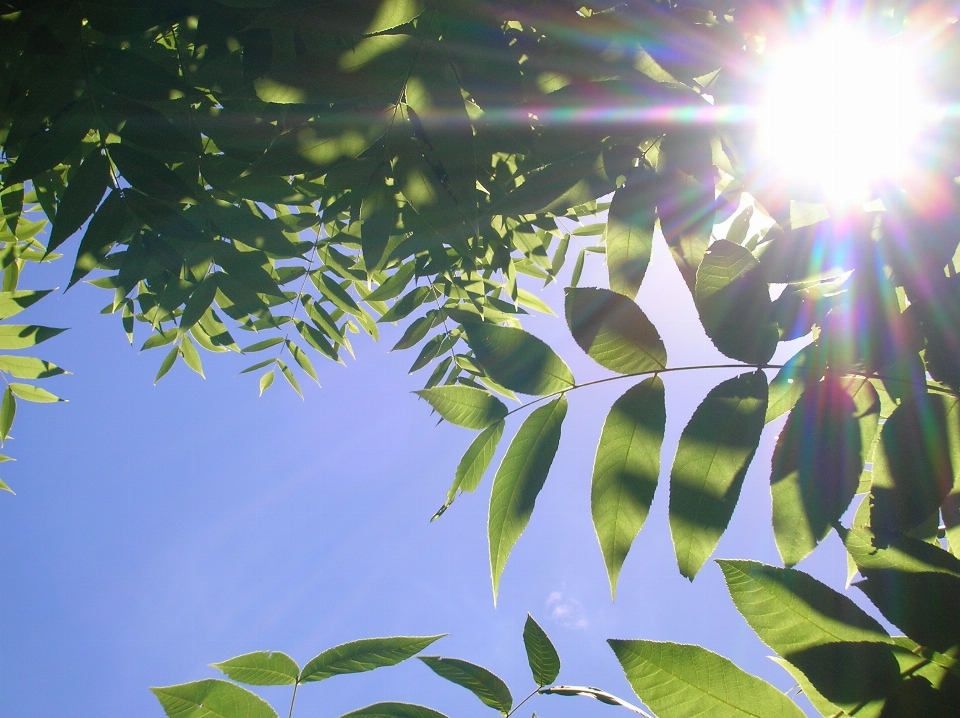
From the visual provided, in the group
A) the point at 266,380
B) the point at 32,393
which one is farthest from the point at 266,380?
the point at 32,393

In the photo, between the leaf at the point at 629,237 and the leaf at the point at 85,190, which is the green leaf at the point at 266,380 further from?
the leaf at the point at 629,237

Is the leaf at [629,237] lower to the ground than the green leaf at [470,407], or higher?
higher

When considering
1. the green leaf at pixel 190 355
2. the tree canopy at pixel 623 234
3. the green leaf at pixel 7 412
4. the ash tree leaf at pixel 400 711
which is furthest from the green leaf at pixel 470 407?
the green leaf at pixel 7 412

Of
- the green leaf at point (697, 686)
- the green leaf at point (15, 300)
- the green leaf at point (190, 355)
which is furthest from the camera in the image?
the green leaf at point (190, 355)

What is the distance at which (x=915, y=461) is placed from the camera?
0.77 metres

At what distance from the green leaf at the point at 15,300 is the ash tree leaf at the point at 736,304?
7.69ft

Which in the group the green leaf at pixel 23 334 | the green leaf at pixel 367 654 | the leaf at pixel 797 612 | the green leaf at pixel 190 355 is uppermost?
the green leaf at pixel 190 355

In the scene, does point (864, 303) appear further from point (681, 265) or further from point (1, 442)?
point (1, 442)

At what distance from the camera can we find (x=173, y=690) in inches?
30.2

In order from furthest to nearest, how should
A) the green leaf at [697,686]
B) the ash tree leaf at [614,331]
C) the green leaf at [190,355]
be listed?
the green leaf at [190,355], the ash tree leaf at [614,331], the green leaf at [697,686]

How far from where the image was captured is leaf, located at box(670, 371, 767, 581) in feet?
2.69

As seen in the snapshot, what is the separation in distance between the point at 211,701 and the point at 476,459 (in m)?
0.55

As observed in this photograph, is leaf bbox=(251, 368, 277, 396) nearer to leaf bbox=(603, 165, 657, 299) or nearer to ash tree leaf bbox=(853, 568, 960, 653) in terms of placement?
leaf bbox=(603, 165, 657, 299)

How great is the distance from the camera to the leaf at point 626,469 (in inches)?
34.4
